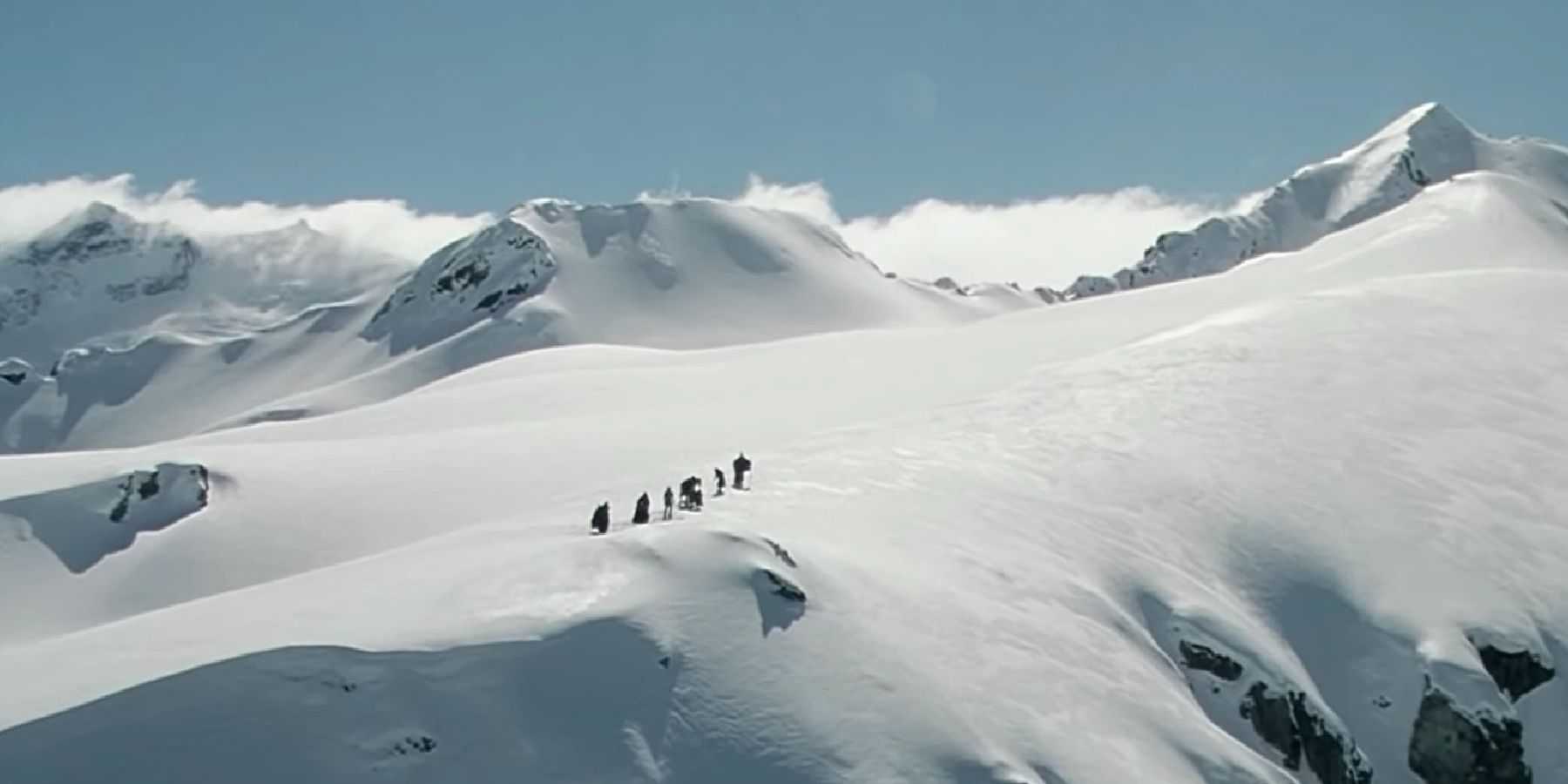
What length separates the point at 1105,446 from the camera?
51625 mm

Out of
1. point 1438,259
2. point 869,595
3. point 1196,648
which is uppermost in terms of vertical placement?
point 1438,259

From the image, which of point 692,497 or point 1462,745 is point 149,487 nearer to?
point 692,497

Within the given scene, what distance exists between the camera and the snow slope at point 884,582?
2734 centimetres

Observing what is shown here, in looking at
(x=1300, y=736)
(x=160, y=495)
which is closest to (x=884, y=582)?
(x=1300, y=736)

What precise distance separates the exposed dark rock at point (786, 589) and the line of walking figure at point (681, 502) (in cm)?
485

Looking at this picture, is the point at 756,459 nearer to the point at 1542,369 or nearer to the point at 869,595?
the point at 869,595

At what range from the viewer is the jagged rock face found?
1575 inches

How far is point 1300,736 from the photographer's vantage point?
37.8 meters

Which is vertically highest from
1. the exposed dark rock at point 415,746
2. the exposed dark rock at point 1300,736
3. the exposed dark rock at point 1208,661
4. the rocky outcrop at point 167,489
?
the rocky outcrop at point 167,489

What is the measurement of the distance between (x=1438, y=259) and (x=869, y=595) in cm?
8754

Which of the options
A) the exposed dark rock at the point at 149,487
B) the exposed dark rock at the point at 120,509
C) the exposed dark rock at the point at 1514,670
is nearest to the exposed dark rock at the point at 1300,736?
the exposed dark rock at the point at 1514,670

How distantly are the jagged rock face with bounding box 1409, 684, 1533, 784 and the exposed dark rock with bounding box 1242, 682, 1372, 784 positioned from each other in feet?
8.45

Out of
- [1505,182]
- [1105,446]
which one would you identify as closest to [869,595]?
[1105,446]

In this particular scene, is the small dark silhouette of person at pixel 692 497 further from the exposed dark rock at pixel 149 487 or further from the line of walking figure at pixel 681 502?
the exposed dark rock at pixel 149 487
